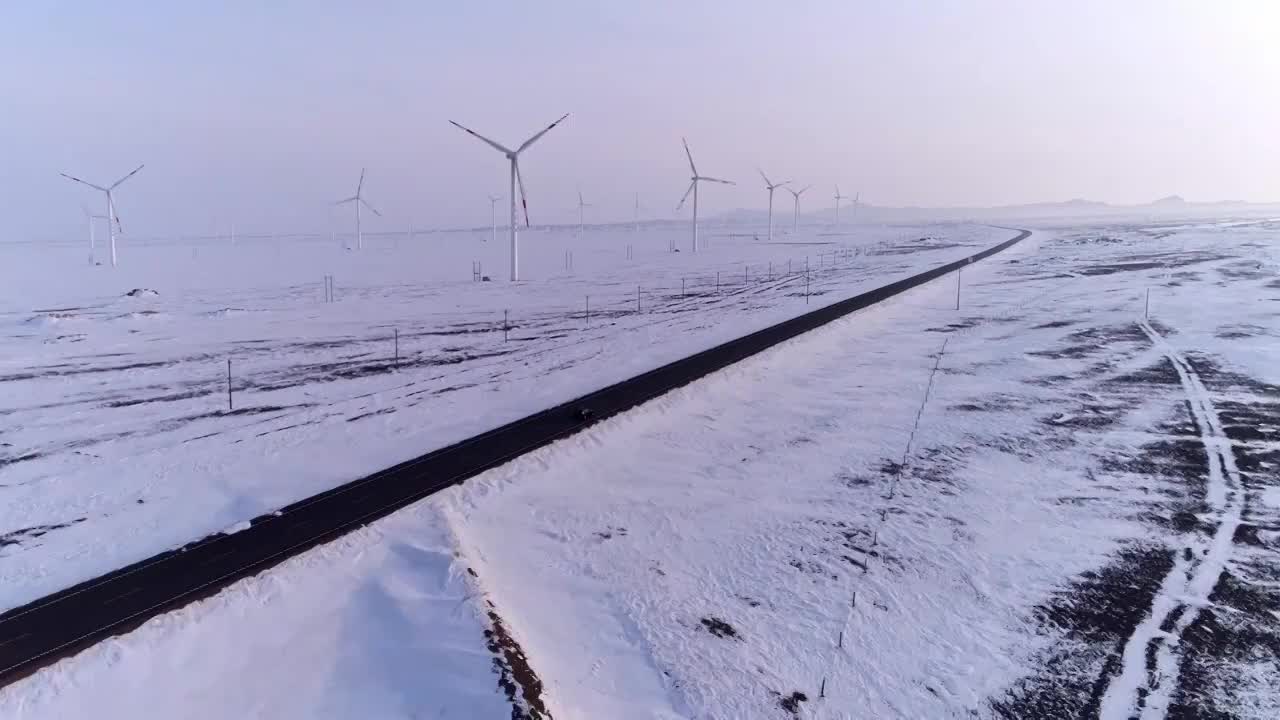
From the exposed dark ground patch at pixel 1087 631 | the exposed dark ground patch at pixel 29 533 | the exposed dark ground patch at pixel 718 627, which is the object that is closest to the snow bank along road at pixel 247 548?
the exposed dark ground patch at pixel 29 533

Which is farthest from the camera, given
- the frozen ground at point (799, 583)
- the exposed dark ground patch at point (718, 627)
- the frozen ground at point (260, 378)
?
the frozen ground at point (260, 378)

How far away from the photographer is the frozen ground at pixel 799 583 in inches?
510

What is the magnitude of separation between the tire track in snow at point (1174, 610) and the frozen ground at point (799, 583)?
0.07 m

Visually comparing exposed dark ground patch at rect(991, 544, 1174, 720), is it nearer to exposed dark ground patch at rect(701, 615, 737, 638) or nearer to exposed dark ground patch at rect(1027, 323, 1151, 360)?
exposed dark ground patch at rect(701, 615, 737, 638)

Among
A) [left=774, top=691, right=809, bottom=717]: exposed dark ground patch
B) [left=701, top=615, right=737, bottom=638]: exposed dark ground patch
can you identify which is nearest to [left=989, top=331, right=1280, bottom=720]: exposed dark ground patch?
[left=774, top=691, right=809, bottom=717]: exposed dark ground patch

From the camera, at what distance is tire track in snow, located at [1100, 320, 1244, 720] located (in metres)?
12.6

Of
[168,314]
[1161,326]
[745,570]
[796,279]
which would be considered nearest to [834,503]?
[745,570]

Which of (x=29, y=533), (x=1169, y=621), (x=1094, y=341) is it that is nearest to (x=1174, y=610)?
(x=1169, y=621)

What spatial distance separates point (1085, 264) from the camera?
89312 mm

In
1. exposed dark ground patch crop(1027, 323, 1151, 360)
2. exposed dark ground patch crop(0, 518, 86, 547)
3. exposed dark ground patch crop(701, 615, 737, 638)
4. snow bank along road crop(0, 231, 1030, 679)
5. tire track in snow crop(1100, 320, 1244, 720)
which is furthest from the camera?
exposed dark ground patch crop(1027, 323, 1151, 360)

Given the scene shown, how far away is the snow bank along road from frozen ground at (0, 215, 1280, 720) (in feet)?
2.28

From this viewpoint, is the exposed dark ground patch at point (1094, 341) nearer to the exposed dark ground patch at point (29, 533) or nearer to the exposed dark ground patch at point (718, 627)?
the exposed dark ground patch at point (718, 627)

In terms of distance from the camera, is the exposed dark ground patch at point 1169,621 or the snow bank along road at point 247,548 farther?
the snow bank along road at point 247,548

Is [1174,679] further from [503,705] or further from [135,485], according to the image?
[135,485]
